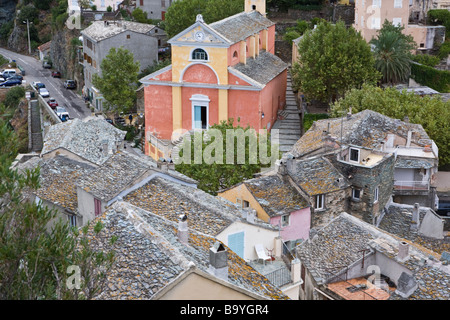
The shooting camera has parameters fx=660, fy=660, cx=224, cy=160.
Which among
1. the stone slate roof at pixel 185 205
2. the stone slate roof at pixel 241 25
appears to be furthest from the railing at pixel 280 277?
the stone slate roof at pixel 241 25

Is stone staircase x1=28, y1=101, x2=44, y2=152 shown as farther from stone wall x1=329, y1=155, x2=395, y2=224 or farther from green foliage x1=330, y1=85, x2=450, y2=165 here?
stone wall x1=329, y1=155, x2=395, y2=224

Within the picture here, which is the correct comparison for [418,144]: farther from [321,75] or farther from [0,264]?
[0,264]

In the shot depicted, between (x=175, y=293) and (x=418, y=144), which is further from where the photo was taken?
(x=418, y=144)

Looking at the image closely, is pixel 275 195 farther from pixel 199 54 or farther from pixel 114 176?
pixel 199 54

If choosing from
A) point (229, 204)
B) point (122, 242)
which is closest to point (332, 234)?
point (229, 204)

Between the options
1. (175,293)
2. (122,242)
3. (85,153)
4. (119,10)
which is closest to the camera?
(175,293)

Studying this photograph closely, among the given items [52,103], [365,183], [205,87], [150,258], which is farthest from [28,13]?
[150,258]
